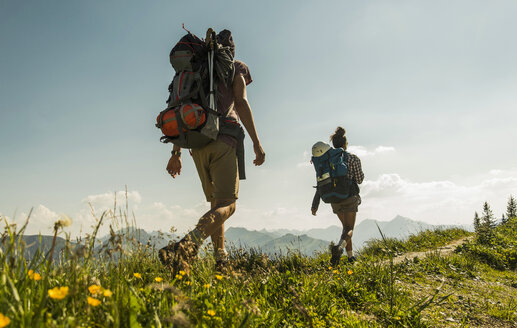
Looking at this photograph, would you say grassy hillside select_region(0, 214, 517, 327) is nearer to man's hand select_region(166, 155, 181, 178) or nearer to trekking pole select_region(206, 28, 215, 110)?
man's hand select_region(166, 155, 181, 178)

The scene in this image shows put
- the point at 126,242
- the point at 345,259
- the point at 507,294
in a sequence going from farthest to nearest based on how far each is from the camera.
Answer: the point at 345,259 < the point at 507,294 < the point at 126,242

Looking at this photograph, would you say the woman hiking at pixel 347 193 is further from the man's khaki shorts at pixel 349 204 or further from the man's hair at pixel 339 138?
the man's hair at pixel 339 138

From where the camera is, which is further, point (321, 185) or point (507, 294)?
point (321, 185)

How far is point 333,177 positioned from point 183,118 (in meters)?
3.79

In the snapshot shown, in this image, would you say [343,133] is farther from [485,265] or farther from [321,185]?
[485,265]

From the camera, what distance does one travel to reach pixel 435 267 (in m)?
5.17

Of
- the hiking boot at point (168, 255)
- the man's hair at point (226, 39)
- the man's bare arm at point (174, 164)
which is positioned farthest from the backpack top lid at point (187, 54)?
the hiking boot at point (168, 255)

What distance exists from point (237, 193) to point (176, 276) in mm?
1255

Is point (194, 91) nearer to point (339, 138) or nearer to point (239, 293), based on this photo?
point (239, 293)

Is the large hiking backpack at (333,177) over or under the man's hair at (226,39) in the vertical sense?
under

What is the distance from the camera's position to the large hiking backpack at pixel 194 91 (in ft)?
10.3

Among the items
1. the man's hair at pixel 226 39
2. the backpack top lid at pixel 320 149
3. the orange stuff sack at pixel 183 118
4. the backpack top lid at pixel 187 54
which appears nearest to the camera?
the orange stuff sack at pixel 183 118

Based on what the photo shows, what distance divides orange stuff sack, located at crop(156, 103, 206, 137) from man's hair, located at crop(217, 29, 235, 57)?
1.13 meters

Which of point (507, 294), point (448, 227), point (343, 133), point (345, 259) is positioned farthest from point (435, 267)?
point (448, 227)
